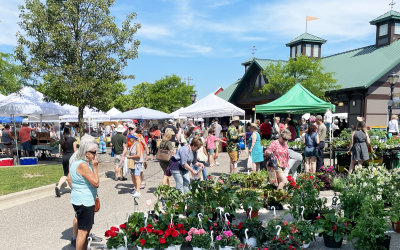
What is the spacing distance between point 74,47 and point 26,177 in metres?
4.76

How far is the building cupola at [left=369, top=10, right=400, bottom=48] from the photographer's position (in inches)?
944

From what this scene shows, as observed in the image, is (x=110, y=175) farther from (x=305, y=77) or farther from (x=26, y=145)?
(x=305, y=77)

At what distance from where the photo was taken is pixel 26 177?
917 centimetres

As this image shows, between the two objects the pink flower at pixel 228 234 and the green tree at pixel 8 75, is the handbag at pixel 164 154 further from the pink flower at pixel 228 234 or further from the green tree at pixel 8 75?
the green tree at pixel 8 75

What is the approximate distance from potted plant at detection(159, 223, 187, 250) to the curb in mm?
4640

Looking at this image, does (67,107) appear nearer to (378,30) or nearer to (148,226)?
(148,226)

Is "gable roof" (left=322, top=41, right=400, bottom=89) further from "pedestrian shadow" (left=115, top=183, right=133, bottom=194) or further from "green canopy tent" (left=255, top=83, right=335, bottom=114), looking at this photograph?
"pedestrian shadow" (left=115, top=183, right=133, bottom=194)

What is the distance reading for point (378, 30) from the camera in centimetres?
2514

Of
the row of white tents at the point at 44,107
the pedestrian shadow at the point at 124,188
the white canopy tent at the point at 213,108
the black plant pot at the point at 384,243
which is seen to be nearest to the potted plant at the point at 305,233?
the black plant pot at the point at 384,243

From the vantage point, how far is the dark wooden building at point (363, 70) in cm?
2083

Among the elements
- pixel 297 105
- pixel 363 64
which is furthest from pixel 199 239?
pixel 363 64

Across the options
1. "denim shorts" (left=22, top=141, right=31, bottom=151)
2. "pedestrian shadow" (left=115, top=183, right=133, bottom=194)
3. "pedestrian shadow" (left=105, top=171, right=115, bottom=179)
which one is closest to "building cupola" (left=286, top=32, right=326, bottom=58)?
"pedestrian shadow" (left=105, top=171, right=115, bottom=179)

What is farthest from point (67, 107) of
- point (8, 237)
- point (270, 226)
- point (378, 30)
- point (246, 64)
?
point (246, 64)

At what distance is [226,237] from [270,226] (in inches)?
24.9
